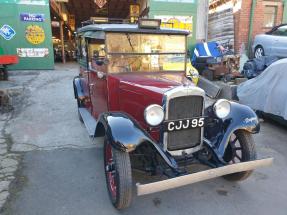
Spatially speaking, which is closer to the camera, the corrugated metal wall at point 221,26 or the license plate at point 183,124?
the license plate at point 183,124

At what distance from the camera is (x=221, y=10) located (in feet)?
39.4

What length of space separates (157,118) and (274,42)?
27.9 feet

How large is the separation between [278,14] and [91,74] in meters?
9.92

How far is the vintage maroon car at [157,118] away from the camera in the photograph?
271cm

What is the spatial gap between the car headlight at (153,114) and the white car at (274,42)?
820 centimetres

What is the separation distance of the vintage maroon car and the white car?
22.6 ft

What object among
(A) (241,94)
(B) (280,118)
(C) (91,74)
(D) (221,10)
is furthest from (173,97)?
(D) (221,10)

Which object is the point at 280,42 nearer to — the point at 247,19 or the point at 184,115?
the point at 247,19

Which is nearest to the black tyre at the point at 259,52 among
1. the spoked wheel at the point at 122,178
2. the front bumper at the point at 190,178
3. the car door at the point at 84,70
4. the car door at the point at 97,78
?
the car door at the point at 84,70

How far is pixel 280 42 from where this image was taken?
31.0 ft

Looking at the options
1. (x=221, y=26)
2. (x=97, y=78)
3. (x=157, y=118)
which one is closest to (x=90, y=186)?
(x=157, y=118)

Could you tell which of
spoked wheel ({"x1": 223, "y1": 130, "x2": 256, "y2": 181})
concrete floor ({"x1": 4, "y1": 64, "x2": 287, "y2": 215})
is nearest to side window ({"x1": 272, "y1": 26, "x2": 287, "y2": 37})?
concrete floor ({"x1": 4, "y1": 64, "x2": 287, "y2": 215})

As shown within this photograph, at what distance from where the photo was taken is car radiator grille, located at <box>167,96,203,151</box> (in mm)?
2889

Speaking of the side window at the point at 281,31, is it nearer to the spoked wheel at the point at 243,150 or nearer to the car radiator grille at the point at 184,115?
the spoked wheel at the point at 243,150
